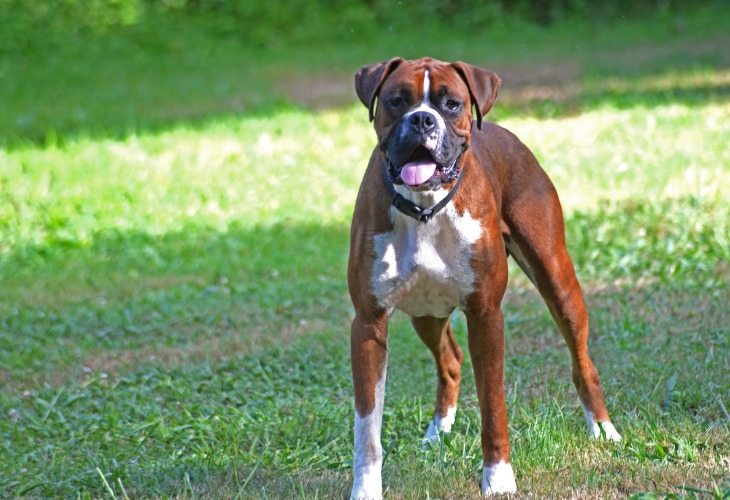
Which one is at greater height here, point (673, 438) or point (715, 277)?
point (673, 438)

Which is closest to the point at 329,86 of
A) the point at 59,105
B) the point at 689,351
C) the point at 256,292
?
the point at 59,105

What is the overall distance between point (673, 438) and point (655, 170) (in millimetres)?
5564

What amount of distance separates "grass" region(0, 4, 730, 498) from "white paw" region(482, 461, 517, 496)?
0.08 meters

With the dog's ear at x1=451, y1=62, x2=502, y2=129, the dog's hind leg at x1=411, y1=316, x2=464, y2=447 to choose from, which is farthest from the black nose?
the dog's hind leg at x1=411, y1=316, x2=464, y2=447

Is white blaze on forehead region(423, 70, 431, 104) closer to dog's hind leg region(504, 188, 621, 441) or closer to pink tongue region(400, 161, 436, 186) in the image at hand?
pink tongue region(400, 161, 436, 186)

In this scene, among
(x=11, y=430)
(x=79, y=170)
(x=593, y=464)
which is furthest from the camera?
(x=79, y=170)

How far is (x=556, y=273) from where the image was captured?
4.99 m

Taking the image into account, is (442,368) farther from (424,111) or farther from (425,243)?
(424,111)

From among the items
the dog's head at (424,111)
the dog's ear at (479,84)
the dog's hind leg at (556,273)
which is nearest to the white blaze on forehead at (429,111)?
the dog's head at (424,111)

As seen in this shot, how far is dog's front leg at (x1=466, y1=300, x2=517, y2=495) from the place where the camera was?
436cm

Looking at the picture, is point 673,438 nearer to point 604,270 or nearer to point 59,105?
point 604,270

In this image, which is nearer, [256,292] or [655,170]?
[256,292]

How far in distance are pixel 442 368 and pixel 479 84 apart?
1488mm

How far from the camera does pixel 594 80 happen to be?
1535cm
